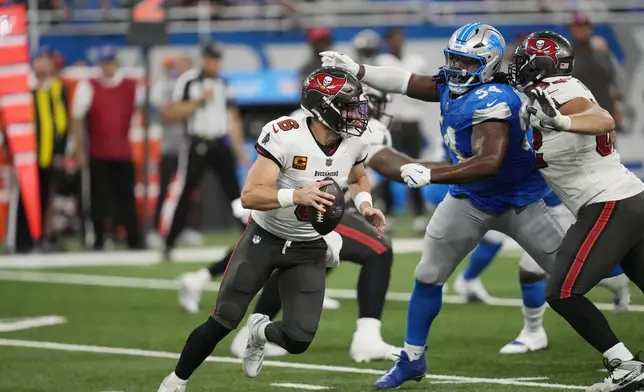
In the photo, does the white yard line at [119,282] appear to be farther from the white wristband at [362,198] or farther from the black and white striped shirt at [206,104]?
the white wristband at [362,198]

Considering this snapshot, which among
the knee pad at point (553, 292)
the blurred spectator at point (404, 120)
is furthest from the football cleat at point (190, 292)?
the blurred spectator at point (404, 120)

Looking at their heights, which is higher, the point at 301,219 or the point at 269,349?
the point at 301,219

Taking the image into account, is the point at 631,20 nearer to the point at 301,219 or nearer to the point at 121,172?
the point at 121,172

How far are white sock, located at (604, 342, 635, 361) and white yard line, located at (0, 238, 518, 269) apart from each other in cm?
737

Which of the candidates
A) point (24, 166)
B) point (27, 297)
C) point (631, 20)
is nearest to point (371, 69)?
point (27, 297)

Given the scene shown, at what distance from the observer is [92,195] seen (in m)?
14.8

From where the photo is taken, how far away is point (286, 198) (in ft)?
19.4

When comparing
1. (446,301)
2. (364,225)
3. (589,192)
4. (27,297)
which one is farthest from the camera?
(27,297)

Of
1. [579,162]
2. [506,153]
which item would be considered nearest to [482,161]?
[506,153]

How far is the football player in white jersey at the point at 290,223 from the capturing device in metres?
6.12

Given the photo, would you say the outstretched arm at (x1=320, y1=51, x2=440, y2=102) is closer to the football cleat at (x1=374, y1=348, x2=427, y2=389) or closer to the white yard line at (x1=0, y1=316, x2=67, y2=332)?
the football cleat at (x1=374, y1=348, x2=427, y2=389)

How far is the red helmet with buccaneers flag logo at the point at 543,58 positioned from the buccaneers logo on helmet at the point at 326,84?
37.0 inches

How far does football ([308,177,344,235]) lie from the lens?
593 centimetres

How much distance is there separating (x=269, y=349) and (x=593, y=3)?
11298 mm
